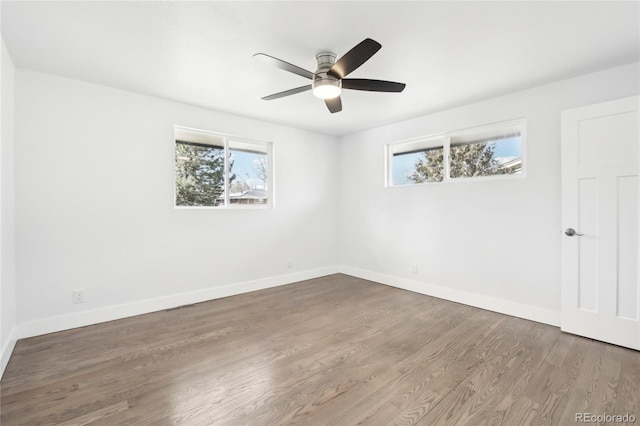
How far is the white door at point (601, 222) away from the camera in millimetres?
2465

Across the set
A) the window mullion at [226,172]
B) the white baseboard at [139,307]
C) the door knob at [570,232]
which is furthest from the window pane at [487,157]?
the window mullion at [226,172]

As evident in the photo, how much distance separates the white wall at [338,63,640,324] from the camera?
2.96m

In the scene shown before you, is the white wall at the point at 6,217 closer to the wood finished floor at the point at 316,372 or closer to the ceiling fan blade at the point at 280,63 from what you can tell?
the wood finished floor at the point at 316,372

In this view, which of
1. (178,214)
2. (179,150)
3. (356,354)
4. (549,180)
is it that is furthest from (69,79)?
(549,180)

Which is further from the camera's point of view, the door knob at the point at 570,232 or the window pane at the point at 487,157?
the window pane at the point at 487,157

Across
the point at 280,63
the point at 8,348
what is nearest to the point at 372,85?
the point at 280,63

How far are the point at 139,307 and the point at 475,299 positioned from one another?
3.95m

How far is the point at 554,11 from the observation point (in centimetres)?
189

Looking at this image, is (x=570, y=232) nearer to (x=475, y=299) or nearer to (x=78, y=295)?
(x=475, y=299)

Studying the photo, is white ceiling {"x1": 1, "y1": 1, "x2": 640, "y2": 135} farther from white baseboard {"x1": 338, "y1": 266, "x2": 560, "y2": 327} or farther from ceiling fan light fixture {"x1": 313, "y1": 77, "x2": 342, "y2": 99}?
white baseboard {"x1": 338, "y1": 266, "x2": 560, "y2": 327}

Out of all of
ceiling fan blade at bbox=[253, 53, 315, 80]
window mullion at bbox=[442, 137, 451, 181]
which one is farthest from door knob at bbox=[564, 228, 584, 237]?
ceiling fan blade at bbox=[253, 53, 315, 80]

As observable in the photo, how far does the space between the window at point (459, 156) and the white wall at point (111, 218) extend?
2.13 meters

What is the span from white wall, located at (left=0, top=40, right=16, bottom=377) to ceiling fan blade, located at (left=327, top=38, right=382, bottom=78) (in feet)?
8.25

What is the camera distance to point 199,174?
3812mm
